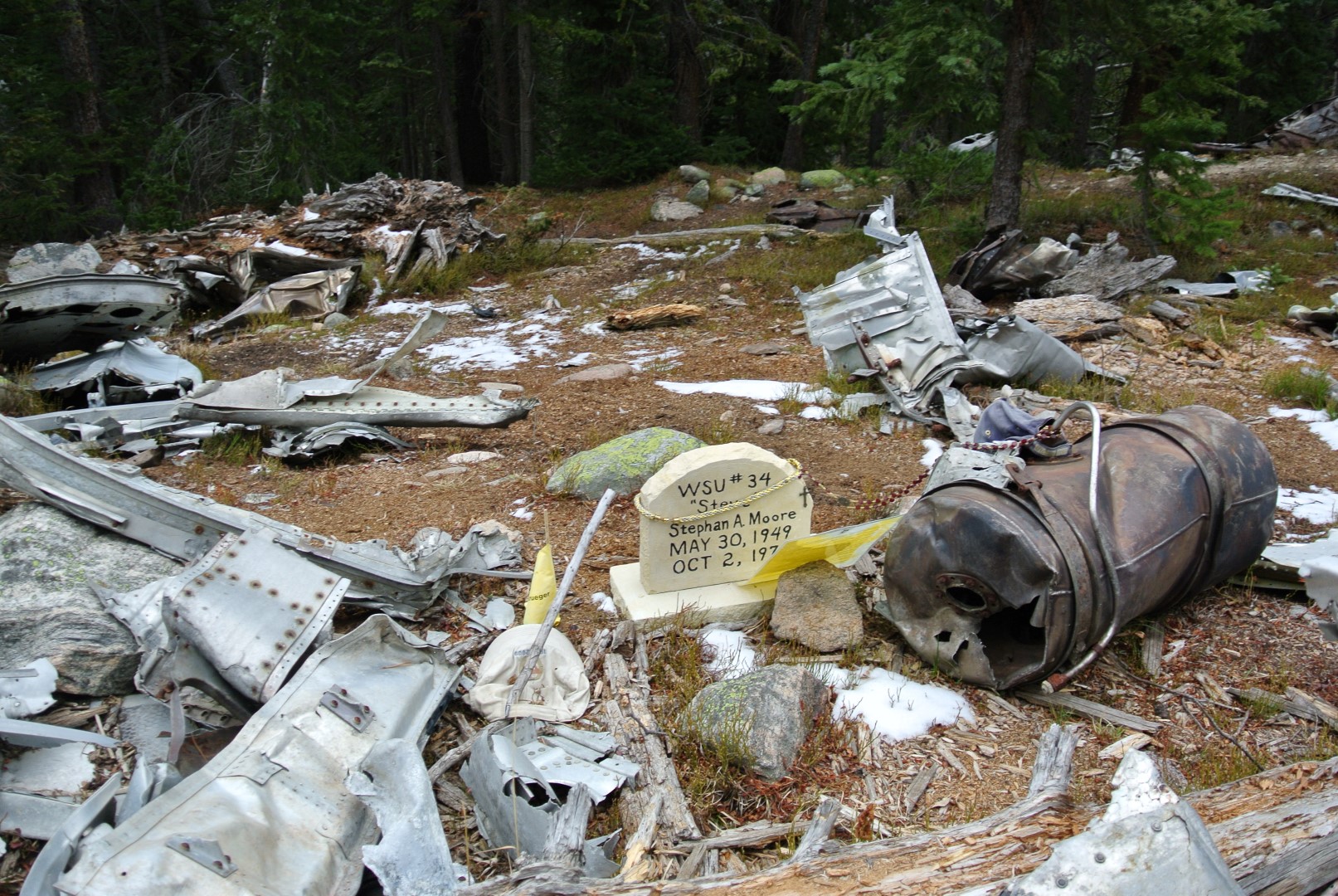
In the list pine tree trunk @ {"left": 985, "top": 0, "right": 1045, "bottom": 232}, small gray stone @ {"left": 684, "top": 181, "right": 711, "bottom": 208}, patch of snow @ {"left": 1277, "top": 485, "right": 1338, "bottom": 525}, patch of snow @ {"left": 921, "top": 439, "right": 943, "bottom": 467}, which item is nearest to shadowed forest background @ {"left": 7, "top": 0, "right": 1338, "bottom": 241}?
pine tree trunk @ {"left": 985, "top": 0, "right": 1045, "bottom": 232}

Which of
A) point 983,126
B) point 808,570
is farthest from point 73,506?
point 983,126

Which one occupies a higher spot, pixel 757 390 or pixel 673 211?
pixel 757 390

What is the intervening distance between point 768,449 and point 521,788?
3353 millimetres

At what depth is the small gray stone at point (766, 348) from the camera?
799cm

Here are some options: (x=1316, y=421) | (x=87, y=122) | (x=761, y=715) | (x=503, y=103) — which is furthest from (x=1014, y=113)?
(x=87, y=122)

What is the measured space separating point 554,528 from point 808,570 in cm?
143

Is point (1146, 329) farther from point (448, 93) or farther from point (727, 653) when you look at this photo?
point (448, 93)

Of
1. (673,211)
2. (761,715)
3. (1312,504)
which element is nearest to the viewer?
(761,715)

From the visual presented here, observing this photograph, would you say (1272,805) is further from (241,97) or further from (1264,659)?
(241,97)

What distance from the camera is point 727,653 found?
3.59 meters

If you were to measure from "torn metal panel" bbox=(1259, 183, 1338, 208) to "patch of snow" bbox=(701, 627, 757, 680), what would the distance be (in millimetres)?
11987

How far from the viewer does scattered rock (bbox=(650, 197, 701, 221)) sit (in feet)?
46.4

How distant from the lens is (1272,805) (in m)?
2.48

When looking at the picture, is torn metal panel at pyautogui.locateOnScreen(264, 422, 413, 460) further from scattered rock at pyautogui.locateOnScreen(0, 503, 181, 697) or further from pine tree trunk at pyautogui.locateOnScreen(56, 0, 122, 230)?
pine tree trunk at pyautogui.locateOnScreen(56, 0, 122, 230)
